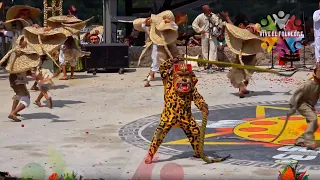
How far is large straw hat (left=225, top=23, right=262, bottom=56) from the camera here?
1395cm

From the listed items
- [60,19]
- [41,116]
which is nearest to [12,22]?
[60,19]

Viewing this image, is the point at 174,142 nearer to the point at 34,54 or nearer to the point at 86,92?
the point at 34,54

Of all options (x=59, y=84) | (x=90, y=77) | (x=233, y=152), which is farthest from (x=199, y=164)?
(x=90, y=77)

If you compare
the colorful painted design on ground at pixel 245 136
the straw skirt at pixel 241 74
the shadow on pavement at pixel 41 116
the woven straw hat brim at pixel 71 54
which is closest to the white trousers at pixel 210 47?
the woven straw hat brim at pixel 71 54

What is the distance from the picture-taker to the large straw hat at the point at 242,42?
1395cm

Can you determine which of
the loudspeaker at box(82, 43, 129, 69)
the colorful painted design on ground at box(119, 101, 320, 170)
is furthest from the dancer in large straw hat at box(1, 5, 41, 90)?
the loudspeaker at box(82, 43, 129, 69)

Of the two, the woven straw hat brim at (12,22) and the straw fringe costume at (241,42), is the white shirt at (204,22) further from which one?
the woven straw hat brim at (12,22)

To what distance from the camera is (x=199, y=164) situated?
364 inches

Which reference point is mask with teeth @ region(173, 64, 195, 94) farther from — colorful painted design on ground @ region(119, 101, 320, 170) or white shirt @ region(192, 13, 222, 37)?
white shirt @ region(192, 13, 222, 37)

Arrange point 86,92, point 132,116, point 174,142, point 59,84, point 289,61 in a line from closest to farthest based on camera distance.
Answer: point 174,142, point 132,116, point 86,92, point 59,84, point 289,61

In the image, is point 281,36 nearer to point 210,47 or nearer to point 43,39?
point 210,47

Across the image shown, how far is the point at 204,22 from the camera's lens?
18.8 m

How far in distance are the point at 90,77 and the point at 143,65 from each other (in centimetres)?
250

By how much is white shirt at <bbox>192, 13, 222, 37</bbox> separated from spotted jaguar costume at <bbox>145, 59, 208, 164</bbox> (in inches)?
369
